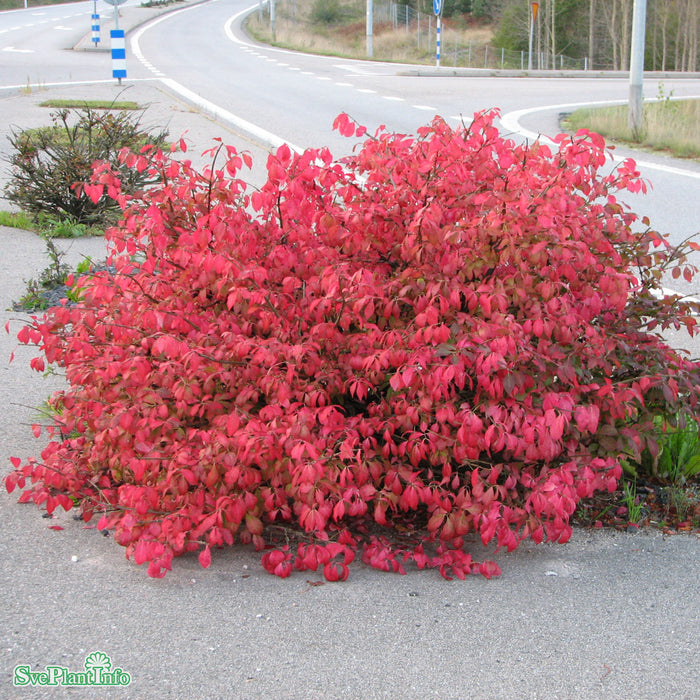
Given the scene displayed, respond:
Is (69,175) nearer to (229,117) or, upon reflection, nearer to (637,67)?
(229,117)

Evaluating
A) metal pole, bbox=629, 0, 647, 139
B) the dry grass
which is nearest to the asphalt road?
metal pole, bbox=629, 0, 647, 139

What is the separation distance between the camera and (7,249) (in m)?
7.71

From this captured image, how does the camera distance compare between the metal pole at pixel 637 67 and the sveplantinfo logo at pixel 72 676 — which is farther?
the metal pole at pixel 637 67

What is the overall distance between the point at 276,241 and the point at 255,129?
10.7m

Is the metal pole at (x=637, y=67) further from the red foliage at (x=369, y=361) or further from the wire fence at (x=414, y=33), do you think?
the wire fence at (x=414, y=33)

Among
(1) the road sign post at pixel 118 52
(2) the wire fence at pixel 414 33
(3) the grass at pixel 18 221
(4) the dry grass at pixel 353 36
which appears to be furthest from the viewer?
(2) the wire fence at pixel 414 33

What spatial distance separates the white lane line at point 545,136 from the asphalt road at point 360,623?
18.3 feet

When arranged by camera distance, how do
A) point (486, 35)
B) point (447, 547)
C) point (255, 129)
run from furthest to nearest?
point (486, 35)
point (255, 129)
point (447, 547)

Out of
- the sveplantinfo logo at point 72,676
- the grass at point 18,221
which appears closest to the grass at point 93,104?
the grass at point 18,221

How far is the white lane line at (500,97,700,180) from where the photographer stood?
12336mm

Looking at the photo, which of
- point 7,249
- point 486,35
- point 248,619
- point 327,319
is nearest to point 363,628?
point 248,619

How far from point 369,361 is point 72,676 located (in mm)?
1402

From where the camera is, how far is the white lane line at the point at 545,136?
12.3 meters

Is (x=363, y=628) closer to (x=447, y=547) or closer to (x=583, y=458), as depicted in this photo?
(x=447, y=547)
